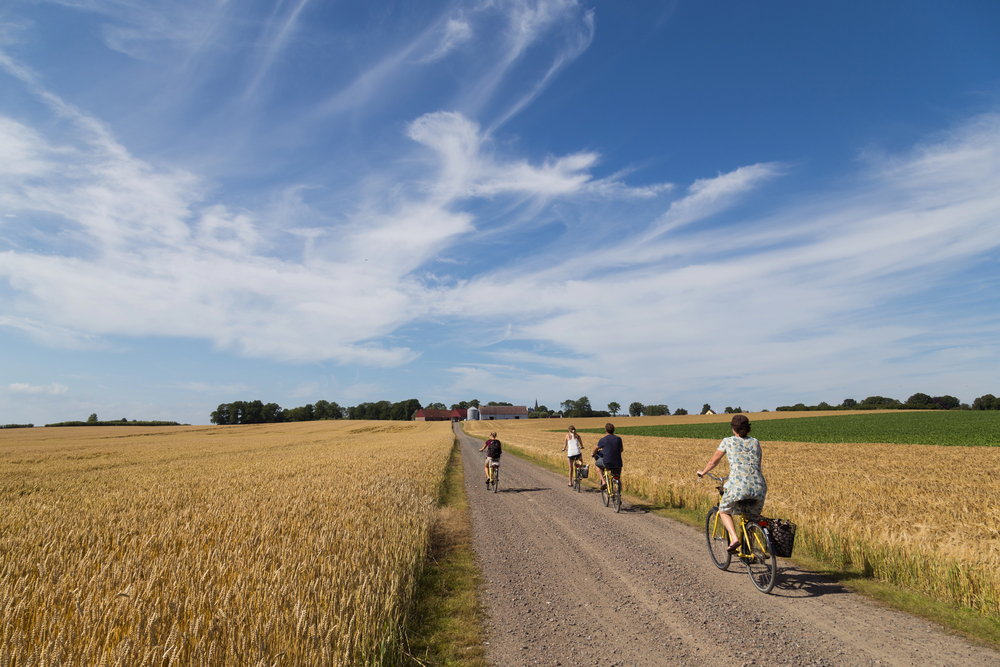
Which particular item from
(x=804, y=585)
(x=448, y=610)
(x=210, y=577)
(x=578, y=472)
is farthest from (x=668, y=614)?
(x=578, y=472)

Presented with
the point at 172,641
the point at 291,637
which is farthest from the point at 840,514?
the point at 172,641

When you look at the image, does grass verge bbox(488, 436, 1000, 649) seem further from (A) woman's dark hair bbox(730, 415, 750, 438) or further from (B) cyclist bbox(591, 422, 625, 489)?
(B) cyclist bbox(591, 422, 625, 489)

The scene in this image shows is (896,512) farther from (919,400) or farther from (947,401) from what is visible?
(947,401)

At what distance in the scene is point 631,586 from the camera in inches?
281

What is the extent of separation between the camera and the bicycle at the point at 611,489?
13234 mm

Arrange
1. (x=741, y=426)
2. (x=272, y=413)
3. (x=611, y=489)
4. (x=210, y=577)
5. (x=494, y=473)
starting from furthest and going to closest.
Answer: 1. (x=272, y=413)
2. (x=494, y=473)
3. (x=611, y=489)
4. (x=741, y=426)
5. (x=210, y=577)

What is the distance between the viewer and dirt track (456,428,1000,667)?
5094 millimetres

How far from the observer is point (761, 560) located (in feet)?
23.2

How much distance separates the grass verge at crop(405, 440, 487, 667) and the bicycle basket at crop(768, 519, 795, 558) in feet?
15.1

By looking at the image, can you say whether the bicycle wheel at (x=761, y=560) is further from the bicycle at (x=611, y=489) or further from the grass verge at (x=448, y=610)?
the bicycle at (x=611, y=489)

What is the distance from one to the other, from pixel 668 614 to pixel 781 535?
2348 mm

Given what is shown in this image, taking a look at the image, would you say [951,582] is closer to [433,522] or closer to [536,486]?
[433,522]

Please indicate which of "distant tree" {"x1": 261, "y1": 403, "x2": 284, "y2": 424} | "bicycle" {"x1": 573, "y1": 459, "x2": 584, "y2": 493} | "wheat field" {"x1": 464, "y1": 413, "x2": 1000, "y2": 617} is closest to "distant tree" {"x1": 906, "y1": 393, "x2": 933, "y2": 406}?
"wheat field" {"x1": 464, "y1": 413, "x2": 1000, "y2": 617}

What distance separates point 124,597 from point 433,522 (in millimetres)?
7446
